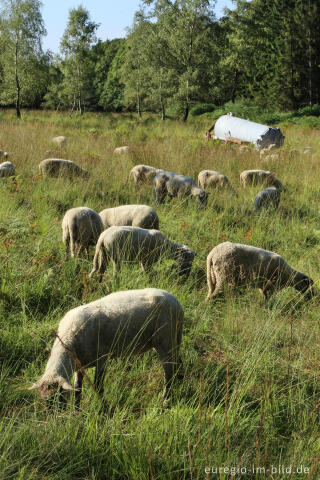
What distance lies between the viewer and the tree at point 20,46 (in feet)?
91.0

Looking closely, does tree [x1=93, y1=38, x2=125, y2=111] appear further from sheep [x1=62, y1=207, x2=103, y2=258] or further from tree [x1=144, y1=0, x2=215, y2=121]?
sheep [x1=62, y1=207, x2=103, y2=258]

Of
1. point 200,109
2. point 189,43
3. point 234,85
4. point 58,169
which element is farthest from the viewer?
point 234,85

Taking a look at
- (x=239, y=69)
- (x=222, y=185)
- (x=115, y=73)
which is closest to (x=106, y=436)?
(x=222, y=185)

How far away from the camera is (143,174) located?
27.3 ft

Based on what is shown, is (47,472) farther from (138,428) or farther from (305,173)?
(305,173)

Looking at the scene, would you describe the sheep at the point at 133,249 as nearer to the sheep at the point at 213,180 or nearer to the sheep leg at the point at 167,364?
the sheep leg at the point at 167,364

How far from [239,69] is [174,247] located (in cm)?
3555

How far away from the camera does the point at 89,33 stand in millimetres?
34344

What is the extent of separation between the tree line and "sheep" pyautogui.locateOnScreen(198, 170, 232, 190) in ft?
68.7

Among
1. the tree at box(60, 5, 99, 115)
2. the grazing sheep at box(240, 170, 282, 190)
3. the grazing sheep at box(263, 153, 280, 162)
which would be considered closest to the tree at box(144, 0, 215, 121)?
the tree at box(60, 5, 99, 115)

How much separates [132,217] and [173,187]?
2389mm

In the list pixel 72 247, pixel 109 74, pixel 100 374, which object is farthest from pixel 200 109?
pixel 100 374

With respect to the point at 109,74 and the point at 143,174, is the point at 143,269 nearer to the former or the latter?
the point at 143,174

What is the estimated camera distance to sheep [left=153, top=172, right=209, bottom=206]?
7.40m
